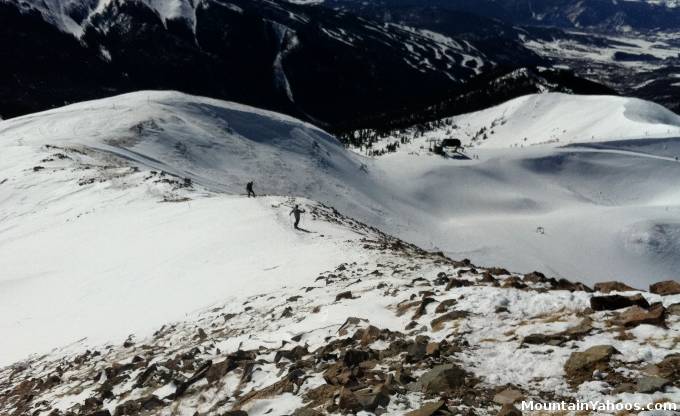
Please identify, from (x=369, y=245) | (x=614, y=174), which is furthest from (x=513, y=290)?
(x=614, y=174)

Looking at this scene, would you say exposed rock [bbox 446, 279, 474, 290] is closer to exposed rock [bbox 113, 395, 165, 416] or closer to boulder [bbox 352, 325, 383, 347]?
boulder [bbox 352, 325, 383, 347]

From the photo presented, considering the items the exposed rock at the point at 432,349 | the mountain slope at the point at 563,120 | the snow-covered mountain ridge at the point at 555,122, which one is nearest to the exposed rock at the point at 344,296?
the exposed rock at the point at 432,349

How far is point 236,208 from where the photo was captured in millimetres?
22094

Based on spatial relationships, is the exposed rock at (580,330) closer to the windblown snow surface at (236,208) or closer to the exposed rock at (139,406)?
the exposed rock at (139,406)

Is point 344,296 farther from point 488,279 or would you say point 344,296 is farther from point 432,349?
point 432,349

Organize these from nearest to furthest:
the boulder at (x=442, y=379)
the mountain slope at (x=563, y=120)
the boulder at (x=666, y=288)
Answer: the boulder at (x=442, y=379) < the boulder at (x=666, y=288) < the mountain slope at (x=563, y=120)

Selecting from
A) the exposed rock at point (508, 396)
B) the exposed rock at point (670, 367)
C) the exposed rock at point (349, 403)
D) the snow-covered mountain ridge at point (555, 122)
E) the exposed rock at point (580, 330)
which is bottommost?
the snow-covered mountain ridge at point (555, 122)

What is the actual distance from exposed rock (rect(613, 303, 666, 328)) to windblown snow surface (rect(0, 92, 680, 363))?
771 centimetres

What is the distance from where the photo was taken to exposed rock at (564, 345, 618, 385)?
5.69 metres

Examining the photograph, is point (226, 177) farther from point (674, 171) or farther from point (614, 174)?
point (674, 171)

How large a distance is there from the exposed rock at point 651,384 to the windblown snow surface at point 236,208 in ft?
28.1

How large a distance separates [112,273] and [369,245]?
8.57 metres

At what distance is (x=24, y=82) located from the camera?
163000mm

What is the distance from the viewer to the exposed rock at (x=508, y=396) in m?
5.43
